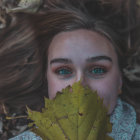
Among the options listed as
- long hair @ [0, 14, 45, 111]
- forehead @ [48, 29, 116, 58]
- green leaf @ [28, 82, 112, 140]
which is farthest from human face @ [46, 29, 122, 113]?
green leaf @ [28, 82, 112, 140]

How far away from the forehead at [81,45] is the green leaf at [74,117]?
0.37 meters

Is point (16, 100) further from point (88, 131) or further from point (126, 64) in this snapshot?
point (88, 131)

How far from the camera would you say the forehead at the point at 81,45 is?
1014 mm

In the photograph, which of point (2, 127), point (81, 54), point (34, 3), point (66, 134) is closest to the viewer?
point (66, 134)

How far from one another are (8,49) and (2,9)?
0.70 feet

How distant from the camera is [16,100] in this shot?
1421 millimetres

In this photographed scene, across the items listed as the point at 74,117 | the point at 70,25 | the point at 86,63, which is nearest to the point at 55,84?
the point at 86,63

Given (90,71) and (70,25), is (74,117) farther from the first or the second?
(70,25)

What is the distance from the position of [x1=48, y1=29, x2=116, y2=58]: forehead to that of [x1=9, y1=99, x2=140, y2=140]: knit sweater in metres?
0.28

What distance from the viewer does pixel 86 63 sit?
3.31ft

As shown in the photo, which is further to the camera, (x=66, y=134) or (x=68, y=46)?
(x=68, y=46)

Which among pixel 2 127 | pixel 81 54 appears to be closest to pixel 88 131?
pixel 81 54

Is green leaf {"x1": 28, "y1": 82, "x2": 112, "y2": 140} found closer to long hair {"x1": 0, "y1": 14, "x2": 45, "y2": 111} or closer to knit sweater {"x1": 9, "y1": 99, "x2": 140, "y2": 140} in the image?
knit sweater {"x1": 9, "y1": 99, "x2": 140, "y2": 140}

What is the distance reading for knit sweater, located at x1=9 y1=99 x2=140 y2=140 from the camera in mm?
1062
